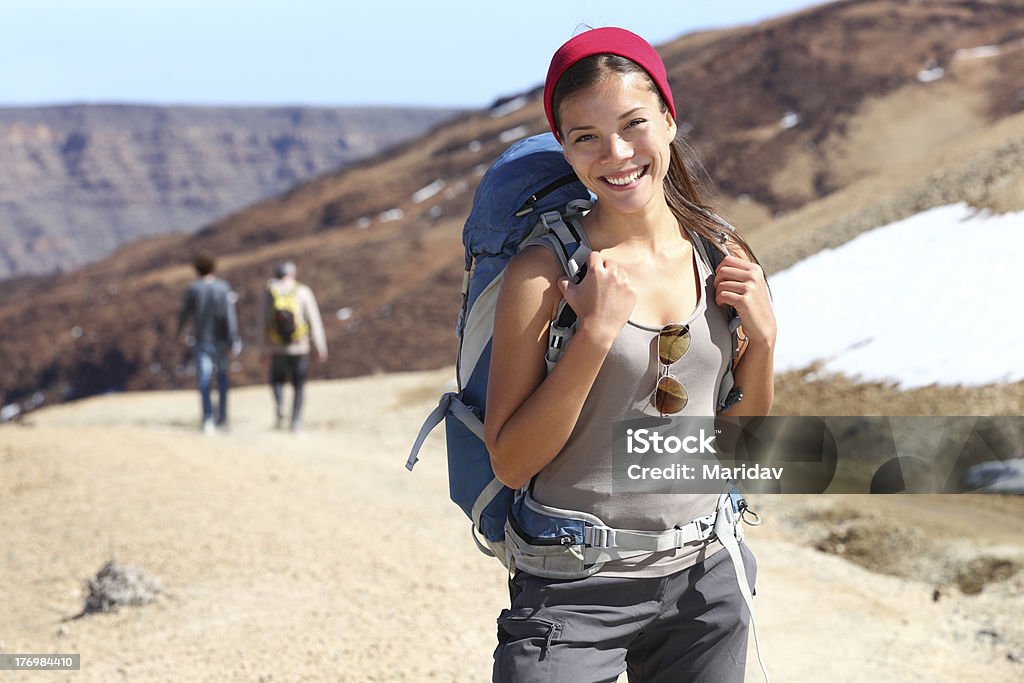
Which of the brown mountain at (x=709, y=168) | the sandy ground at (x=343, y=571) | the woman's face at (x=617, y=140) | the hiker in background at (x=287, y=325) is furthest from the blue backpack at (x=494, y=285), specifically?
the brown mountain at (x=709, y=168)

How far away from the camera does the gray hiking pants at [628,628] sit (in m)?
2.30

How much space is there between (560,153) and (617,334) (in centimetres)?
54

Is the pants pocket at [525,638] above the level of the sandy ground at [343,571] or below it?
above

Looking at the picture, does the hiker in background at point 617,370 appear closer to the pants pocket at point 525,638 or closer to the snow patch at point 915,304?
the pants pocket at point 525,638

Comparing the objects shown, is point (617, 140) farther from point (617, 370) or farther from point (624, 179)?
point (617, 370)

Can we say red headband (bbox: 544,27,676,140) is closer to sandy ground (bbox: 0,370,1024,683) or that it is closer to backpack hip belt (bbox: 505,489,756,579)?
backpack hip belt (bbox: 505,489,756,579)

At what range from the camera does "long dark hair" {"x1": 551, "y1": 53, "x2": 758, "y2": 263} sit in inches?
90.0

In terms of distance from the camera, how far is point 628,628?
7.77 feet

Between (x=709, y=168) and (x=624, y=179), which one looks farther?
(x=709, y=168)

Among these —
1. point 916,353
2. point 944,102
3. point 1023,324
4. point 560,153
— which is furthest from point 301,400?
point 944,102

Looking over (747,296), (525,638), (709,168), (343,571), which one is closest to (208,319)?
(343,571)

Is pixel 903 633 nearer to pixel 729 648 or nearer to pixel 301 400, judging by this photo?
pixel 729 648

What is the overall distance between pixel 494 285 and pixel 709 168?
37716mm

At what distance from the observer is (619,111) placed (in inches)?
90.0
